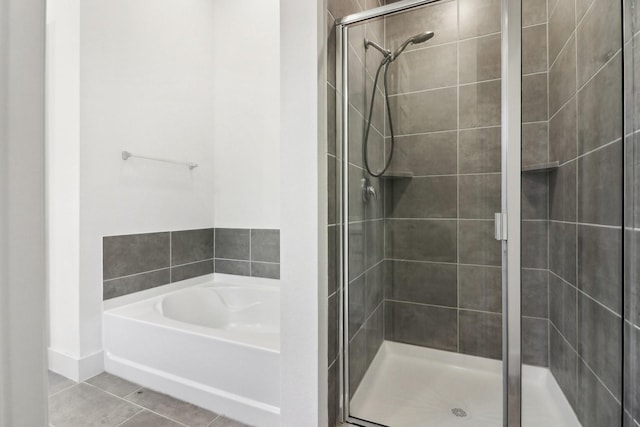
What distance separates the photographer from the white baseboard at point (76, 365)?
1.72 meters

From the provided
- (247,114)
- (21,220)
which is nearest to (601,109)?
(21,220)

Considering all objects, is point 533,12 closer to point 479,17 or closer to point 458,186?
point 479,17

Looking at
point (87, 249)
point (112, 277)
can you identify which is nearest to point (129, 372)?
point (112, 277)

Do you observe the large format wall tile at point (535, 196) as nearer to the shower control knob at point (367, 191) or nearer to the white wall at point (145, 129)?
the shower control knob at point (367, 191)

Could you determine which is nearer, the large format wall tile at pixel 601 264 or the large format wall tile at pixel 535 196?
the large format wall tile at pixel 601 264

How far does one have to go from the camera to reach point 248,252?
8.09 feet

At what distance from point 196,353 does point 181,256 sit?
0.98 metres

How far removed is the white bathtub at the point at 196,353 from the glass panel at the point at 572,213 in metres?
1.10

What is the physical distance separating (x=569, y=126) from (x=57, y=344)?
292 cm

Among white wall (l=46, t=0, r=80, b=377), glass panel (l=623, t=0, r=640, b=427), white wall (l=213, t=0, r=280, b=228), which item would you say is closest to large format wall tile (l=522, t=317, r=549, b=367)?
glass panel (l=623, t=0, r=640, b=427)

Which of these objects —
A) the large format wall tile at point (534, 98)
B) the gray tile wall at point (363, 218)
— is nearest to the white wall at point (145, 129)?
the gray tile wall at point (363, 218)

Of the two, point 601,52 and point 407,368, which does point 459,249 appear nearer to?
point 407,368

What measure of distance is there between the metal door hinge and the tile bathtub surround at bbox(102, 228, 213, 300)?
2.03 metres

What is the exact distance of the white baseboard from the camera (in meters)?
1.72
